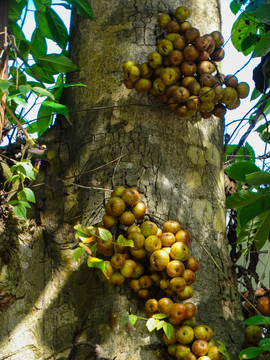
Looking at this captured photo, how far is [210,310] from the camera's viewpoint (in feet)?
6.19

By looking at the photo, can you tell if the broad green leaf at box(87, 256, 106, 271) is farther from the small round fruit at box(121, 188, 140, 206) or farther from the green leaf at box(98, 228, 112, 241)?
the small round fruit at box(121, 188, 140, 206)

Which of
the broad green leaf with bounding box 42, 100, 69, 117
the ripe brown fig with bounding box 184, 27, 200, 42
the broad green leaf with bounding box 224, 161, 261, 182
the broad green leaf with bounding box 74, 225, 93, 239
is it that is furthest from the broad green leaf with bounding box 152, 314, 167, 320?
the ripe brown fig with bounding box 184, 27, 200, 42

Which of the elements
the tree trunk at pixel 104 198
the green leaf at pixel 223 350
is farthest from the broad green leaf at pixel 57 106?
the green leaf at pixel 223 350

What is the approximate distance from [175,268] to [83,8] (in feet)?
4.46

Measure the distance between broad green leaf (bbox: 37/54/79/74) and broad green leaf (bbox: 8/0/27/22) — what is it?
39 centimetres

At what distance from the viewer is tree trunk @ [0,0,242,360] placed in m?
1.83

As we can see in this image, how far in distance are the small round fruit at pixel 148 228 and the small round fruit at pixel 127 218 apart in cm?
5

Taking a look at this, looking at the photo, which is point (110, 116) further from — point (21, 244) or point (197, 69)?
point (21, 244)

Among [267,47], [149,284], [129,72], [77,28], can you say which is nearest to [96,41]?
[77,28]

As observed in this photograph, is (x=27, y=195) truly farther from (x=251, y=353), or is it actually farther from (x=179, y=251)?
(x=251, y=353)

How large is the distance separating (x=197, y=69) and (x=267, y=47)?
368 millimetres

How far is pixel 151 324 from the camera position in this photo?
1701 millimetres

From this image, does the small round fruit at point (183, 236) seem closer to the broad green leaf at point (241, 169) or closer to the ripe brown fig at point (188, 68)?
the broad green leaf at point (241, 169)

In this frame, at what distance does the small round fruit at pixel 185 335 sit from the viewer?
5.70ft
